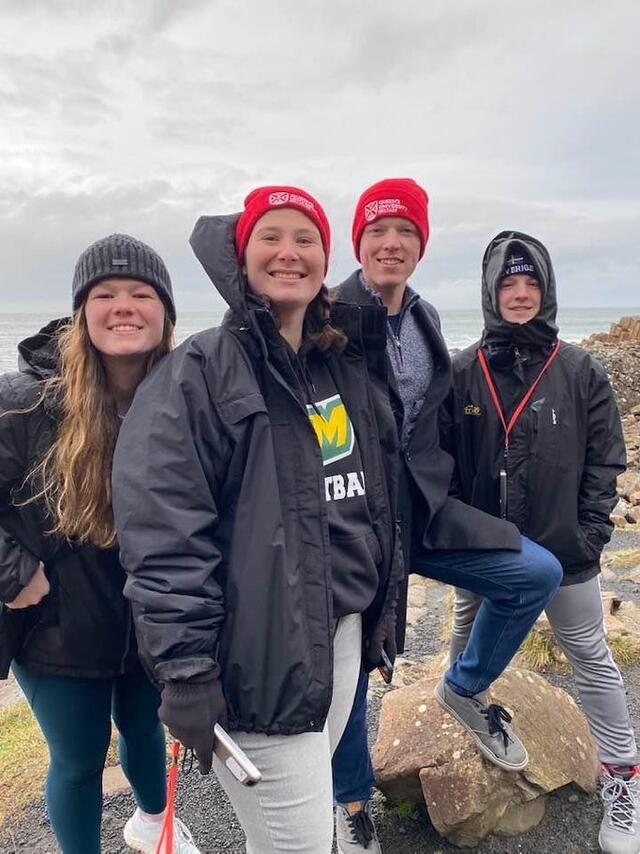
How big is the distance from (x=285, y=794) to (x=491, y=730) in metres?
1.89

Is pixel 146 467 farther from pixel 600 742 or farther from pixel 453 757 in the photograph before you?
pixel 600 742

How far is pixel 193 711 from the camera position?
211cm

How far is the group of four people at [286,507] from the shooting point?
2215 millimetres

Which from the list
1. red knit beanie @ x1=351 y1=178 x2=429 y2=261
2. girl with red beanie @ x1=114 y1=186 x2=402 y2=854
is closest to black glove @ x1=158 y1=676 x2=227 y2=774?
girl with red beanie @ x1=114 y1=186 x2=402 y2=854

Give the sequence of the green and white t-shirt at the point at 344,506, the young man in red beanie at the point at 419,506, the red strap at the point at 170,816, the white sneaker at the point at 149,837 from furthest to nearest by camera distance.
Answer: the white sneaker at the point at 149,837 < the young man in red beanie at the point at 419,506 < the green and white t-shirt at the point at 344,506 < the red strap at the point at 170,816

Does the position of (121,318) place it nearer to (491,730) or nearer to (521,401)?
(521,401)

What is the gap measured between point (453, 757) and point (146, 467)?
2834mm

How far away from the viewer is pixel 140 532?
2129 millimetres

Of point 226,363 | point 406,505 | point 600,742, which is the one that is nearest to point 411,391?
point 406,505

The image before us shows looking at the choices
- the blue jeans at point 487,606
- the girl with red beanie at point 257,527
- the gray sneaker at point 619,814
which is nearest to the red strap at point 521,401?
the blue jeans at point 487,606

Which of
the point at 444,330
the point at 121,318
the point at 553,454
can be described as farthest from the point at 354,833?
the point at 444,330

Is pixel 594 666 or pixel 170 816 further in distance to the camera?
pixel 594 666

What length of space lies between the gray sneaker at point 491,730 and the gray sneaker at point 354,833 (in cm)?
79

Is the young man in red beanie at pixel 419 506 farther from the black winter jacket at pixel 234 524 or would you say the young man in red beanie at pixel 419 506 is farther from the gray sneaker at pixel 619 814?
the gray sneaker at pixel 619 814
